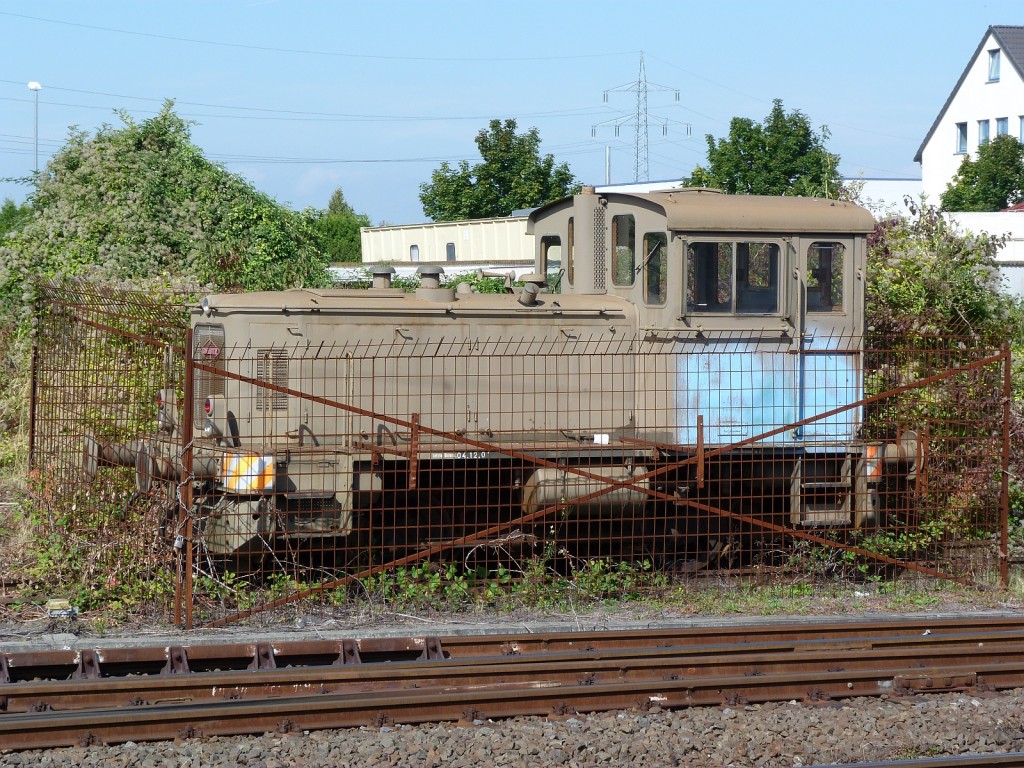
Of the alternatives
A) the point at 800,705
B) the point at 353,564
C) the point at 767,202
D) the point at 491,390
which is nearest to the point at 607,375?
the point at 491,390

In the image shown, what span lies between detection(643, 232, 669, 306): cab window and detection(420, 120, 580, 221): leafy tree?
95.2 feet

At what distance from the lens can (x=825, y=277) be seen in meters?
9.36

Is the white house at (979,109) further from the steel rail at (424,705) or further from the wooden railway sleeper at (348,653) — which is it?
the wooden railway sleeper at (348,653)

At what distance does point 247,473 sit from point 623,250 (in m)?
3.73

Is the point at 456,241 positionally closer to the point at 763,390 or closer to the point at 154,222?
the point at 154,222

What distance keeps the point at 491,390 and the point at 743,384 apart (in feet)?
6.83

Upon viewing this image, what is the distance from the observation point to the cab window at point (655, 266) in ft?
29.8

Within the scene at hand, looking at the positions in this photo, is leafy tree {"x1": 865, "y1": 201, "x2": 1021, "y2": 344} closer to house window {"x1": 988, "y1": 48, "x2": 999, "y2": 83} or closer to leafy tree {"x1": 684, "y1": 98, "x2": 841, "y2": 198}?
leafy tree {"x1": 684, "y1": 98, "x2": 841, "y2": 198}

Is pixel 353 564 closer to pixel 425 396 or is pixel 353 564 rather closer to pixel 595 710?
pixel 425 396

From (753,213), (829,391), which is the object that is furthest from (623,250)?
(829,391)

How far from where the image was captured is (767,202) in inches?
368

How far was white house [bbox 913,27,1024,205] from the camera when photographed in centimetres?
5038

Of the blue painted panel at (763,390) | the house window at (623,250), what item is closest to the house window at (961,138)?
the blue painted panel at (763,390)

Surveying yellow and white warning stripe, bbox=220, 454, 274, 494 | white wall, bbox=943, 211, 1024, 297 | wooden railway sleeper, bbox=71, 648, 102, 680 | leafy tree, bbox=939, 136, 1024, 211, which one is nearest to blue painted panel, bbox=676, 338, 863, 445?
yellow and white warning stripe, bbox=220, 454, 274, 494
